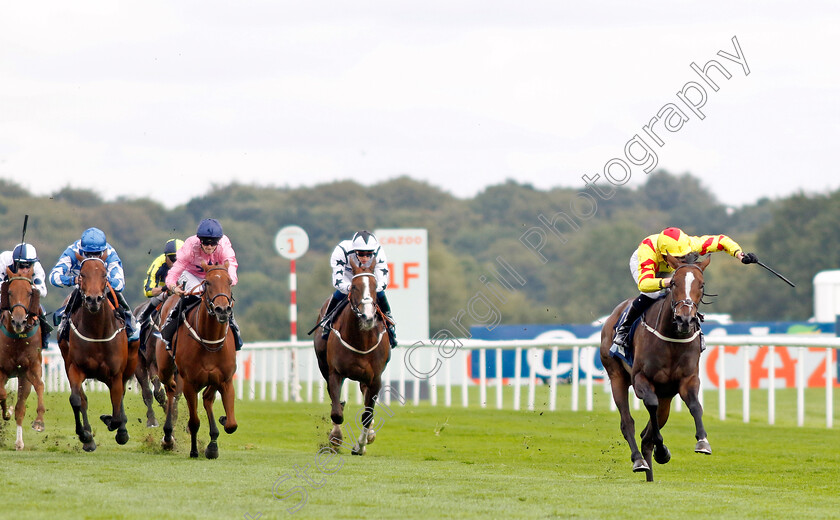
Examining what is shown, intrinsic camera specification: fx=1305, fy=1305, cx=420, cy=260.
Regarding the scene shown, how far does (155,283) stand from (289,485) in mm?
5546

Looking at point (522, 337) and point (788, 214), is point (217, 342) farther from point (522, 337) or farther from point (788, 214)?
point (788, 214)

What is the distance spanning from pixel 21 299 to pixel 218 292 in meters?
2.60

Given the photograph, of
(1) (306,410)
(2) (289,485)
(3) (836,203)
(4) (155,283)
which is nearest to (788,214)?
(3) (836,203)

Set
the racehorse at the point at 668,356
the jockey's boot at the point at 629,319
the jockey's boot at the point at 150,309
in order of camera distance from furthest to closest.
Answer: the jockey's boot at the point at 150,309 → the jockey's boot at the point at 629,319 → the racehorse at the point at 668,356

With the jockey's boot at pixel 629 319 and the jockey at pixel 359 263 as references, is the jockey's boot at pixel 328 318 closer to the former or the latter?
the jockey at pixel 359 263

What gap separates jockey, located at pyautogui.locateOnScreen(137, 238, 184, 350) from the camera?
13.2 m

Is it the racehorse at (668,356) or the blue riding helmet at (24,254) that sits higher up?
the blue riding helmet at (24,254)

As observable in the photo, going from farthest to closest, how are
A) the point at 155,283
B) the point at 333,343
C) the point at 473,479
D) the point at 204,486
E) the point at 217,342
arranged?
the point at 155,283
the point at 333,343
the point at 217,342
the point at 473,479
the point at 204,486

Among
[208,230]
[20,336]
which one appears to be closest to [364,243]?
[208,230]

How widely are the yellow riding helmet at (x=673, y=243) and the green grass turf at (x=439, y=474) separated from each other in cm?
166

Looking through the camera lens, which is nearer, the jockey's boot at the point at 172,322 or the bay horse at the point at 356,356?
the jockey's boot at the point at 172,322

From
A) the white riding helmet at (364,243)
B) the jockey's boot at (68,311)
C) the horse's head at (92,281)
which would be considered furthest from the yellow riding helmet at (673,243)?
the jockey's boot at (68,311)

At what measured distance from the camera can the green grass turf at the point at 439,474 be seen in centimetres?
776

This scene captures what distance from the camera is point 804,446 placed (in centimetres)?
1291
